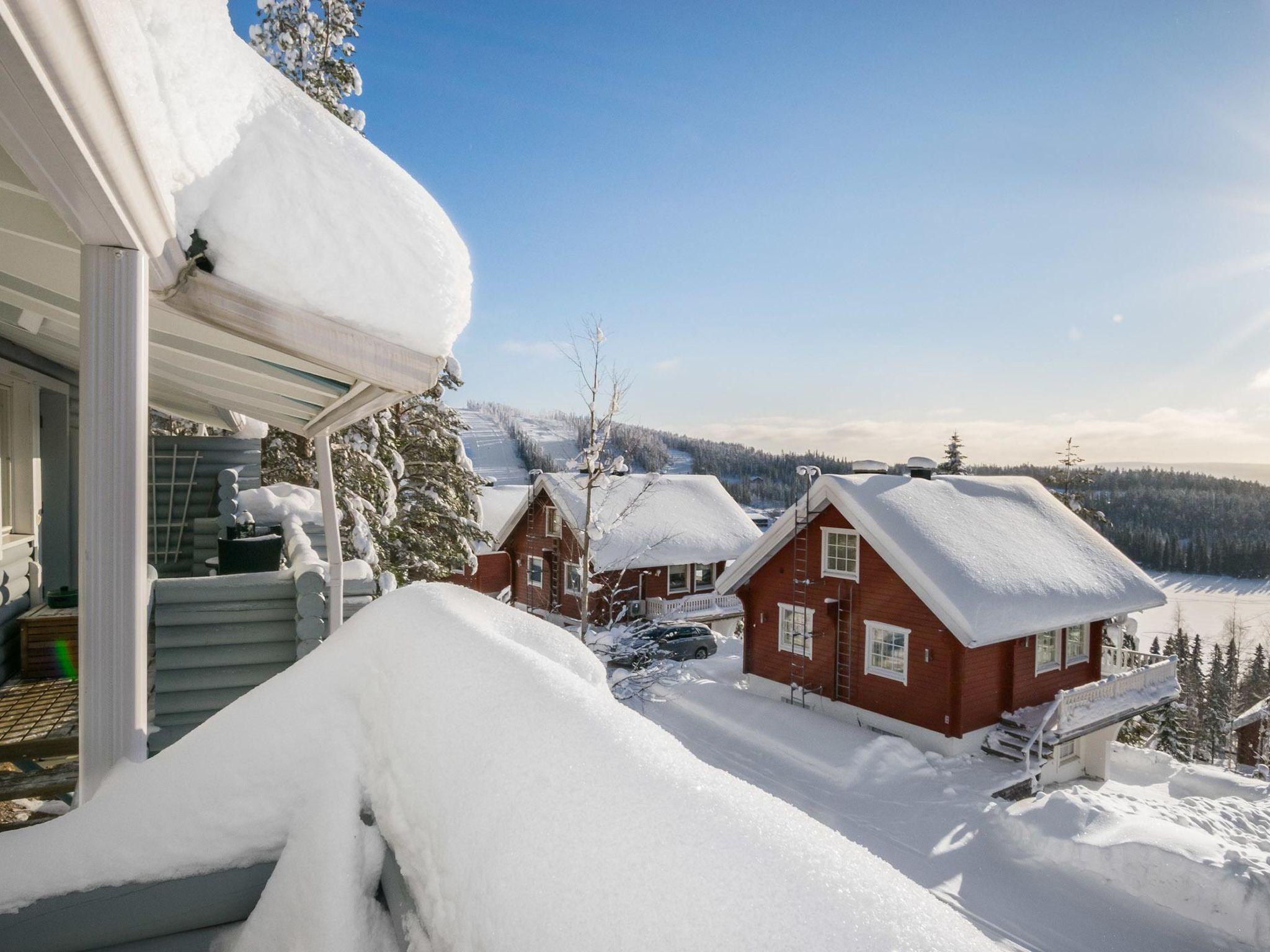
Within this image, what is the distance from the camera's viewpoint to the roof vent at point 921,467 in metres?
15.4

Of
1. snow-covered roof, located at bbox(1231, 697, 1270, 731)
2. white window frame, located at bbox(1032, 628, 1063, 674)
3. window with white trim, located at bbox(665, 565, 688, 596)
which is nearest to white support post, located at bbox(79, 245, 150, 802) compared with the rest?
white window frame, located at bbox(1032, 628, 1063, 674)

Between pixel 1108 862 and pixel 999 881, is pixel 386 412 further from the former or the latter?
pixel 1108 862

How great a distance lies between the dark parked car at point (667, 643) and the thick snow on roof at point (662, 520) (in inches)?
94.8

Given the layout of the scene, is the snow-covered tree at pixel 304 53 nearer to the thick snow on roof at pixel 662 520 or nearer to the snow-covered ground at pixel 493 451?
the thick snow on roof at pixel 662 520

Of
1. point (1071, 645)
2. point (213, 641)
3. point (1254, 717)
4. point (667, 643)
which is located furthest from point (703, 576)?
point (1254, 717)

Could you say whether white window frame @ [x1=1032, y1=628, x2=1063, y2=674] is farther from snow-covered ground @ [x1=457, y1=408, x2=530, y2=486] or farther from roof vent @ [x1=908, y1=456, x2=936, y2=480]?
snow-covered ground @ [x1=457, y1=408, x2=530, y2=486]

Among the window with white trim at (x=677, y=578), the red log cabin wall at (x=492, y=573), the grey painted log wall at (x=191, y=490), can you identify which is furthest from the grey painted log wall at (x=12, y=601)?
the red log cabin wall at (x=492, y=573)

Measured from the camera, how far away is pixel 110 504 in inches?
66.5

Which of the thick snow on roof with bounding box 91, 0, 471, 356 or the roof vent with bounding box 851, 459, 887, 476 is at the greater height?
the thick snow on roof with bounding box 91, 0, 471, 356

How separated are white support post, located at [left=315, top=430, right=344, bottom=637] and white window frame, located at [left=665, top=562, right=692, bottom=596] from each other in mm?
17600

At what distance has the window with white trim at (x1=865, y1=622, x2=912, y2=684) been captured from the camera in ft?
42.1

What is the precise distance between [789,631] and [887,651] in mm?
2510

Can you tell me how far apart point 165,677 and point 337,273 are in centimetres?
353

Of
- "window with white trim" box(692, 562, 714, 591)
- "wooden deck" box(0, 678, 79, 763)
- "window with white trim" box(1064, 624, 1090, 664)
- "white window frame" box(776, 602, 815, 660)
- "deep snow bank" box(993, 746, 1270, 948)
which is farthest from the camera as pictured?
"window with white trim" box(692, 562, 714, 591)
